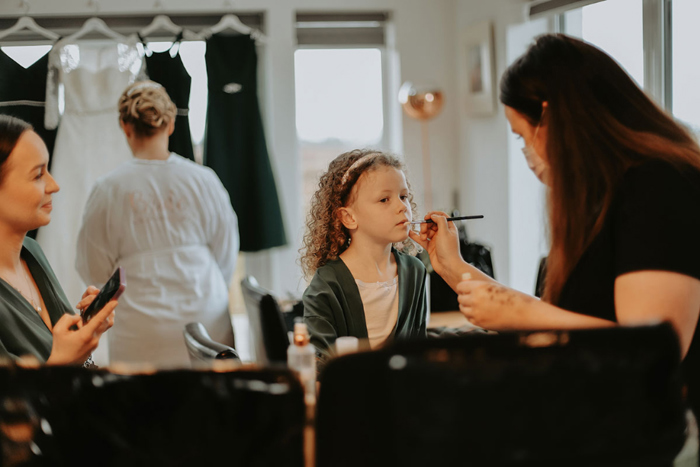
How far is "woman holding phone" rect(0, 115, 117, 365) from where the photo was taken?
1375mm

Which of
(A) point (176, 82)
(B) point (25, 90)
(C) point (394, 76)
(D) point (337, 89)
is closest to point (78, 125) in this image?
(B) point (25, 90)

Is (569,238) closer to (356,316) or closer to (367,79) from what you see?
(356,316)

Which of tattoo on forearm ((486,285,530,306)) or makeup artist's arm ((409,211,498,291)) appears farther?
makeup artist's arm ((409,211,498,291))

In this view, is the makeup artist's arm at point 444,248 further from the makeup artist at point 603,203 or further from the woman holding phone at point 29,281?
the woman holding phone at point 29,281

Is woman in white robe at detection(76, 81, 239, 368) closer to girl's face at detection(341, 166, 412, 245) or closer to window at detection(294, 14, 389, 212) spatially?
girl's face at detection(341, 166, 412, 245)

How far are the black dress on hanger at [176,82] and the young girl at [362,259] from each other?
175 centimetres

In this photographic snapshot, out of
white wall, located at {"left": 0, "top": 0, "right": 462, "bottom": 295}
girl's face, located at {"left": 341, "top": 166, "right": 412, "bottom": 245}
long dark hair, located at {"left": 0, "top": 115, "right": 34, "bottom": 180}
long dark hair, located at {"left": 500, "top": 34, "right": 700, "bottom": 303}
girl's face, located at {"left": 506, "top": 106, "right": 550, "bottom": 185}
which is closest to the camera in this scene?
long dark hair, located at {"left": 500, "top": 34, "right": 700, "bottom": 303}

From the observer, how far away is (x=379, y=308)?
5.76 feet

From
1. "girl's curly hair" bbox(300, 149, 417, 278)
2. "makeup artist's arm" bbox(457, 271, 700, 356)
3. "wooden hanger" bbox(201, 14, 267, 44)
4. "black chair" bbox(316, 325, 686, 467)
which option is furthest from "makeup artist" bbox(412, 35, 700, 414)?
"wooden hanger" bbox(201, 14, 267, 44)

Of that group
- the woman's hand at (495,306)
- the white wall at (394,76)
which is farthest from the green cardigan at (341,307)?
the white wall at (394,76)

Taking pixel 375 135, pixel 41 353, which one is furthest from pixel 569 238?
pixel 375 135

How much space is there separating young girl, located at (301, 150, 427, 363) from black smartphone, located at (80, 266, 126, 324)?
0.49 meters

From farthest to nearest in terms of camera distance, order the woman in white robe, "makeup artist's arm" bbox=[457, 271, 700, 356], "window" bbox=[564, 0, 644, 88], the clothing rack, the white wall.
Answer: the white wall, the clothing rack, "window" bbox=[564, 0, 644, 88], the woman in white robe, "makeup artist's arm" bbox=[457, 271, 700, 356]

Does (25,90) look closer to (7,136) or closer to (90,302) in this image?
(7,136)
